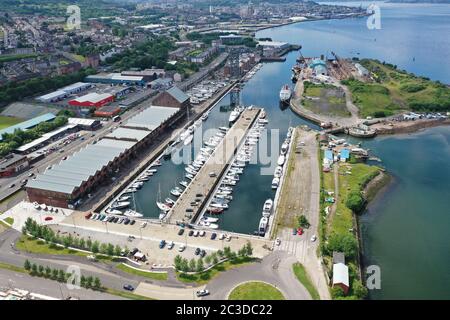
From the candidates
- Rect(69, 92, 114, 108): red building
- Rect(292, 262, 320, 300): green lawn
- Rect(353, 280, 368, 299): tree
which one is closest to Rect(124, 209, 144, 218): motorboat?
Rect(292, 262, 320, 300): green lawn

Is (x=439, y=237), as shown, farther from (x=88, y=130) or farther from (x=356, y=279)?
(x=88, y=130)

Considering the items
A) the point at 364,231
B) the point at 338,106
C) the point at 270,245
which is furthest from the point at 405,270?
the point at 338,106

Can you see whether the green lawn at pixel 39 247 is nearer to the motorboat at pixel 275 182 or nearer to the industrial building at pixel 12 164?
the industrial building at pixel 12 164

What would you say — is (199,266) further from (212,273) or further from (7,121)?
(7,121)

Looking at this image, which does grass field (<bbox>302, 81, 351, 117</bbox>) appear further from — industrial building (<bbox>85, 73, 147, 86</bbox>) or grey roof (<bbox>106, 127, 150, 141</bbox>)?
industrial building (<bbox>85, 73, 147, 86</bbox>)

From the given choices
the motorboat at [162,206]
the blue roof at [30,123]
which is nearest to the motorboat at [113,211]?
the motorboat at [162,206]
